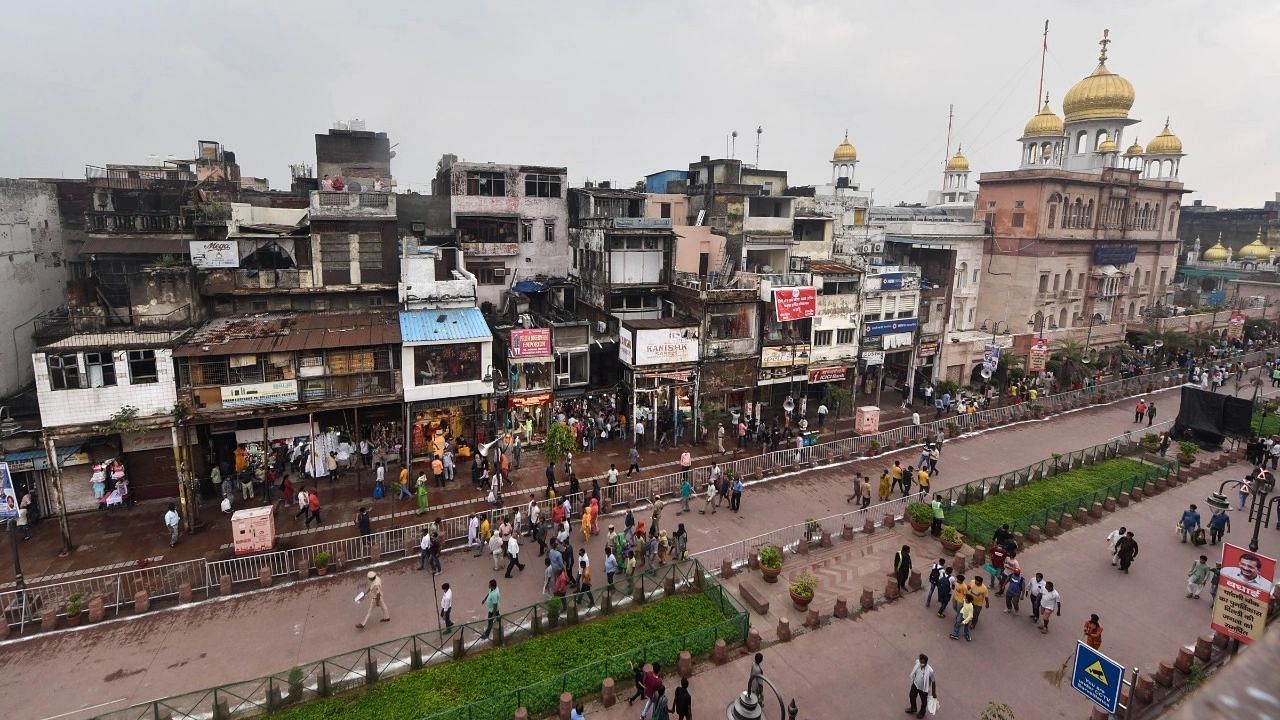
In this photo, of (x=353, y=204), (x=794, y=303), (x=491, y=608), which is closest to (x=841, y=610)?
(x=491, y=608)

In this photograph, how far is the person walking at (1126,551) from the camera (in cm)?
1997

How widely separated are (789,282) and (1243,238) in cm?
7694

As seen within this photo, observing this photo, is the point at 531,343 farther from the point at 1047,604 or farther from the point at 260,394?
the point at 1047,604

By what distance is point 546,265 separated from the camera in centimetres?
3894

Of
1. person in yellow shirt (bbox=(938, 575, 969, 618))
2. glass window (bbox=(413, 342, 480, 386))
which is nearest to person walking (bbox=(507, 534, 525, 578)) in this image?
glass window (bbox=(413, 342, 480, 386))

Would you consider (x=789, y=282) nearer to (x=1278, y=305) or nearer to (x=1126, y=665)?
(x=1126, y=665)

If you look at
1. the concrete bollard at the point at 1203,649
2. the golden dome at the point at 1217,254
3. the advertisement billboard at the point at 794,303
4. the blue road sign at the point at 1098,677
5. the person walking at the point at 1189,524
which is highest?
the golden dome at the point at 1217,254

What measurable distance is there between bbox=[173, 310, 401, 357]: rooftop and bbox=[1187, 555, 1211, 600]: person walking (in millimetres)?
27350

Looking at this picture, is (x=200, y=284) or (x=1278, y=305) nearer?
(x=200, y=284)

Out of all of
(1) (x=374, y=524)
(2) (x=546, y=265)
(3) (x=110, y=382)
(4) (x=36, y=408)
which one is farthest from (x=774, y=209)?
(4) (x=36, y=408)

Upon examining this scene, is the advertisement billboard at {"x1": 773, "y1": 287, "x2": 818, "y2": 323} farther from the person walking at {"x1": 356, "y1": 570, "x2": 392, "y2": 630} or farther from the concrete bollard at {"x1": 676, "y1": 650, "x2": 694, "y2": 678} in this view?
the person walking at {"x1": 356, "y1": 570, "x2": 392, "y2": 630}

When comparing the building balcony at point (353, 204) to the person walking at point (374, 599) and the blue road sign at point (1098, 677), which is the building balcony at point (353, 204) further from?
the blue road sign at point (1098, 677)

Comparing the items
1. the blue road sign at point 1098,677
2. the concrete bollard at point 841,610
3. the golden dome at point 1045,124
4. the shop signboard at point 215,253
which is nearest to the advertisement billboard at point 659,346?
the concrete bollard at point 841,610

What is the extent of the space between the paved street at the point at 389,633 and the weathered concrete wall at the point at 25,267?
741 inches
